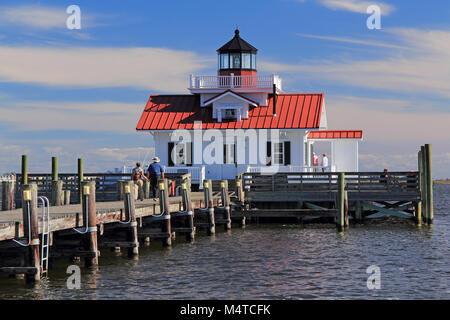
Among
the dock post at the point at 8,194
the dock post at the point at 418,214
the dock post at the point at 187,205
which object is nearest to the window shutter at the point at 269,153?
the dock post at the point at 418,214

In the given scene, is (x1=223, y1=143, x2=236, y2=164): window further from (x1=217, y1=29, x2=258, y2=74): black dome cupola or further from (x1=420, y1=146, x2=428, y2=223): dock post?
(x1=420, y1=146, x2=428, y2=223): dock post

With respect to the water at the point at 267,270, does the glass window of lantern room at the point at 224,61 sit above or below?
above

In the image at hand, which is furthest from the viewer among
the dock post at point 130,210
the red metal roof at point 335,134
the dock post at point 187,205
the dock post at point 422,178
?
the red metal roof at point 335,134

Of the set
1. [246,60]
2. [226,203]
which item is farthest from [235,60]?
[226,203]

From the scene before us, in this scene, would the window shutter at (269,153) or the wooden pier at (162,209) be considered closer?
the wooden pier at (162,209)

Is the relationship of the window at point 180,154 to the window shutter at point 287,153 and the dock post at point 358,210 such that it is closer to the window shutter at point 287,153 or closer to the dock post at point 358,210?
the window shutter at point 287,153

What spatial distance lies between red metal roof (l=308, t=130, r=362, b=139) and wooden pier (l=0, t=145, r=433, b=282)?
7.62 m

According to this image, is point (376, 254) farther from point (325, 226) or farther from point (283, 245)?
point (325, 226)

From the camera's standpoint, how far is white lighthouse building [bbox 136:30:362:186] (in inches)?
1612

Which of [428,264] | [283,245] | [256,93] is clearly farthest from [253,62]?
[428,264]

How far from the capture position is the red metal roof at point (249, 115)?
41188 millimetres

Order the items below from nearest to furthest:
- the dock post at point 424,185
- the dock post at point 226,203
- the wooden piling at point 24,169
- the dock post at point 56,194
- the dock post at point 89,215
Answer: the dock post at point 89,215
the dock post at point 56,194
the dock post at point 226,203
the dock post at point 424,185
the wooden piling at point 24,169

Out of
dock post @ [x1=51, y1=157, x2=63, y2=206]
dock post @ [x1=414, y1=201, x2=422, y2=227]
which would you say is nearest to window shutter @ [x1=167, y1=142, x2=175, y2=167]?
dock post @ [x1=414, y1=201, x2=422, y2=227]

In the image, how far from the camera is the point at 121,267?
20734mm
